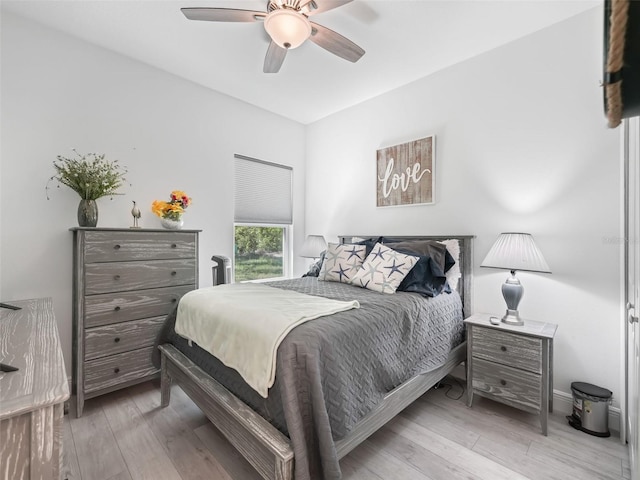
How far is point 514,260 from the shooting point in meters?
2.02

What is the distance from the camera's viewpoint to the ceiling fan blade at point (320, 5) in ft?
5.40

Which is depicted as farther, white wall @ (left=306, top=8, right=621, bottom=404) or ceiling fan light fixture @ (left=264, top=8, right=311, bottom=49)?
white wall @ (left=306, top=8, right=621, bottom=404)

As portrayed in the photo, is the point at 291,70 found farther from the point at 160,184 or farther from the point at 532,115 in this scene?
the point at 532,115

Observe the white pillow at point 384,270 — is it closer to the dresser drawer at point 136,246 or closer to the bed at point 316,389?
the bed at point 316,389

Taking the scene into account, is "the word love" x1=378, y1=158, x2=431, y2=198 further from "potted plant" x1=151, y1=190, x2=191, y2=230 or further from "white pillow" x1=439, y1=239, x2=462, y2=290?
"potted plant" x1=151, y1=190, x2=191, y2=230

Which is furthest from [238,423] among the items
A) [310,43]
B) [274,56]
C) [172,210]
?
[310,43]

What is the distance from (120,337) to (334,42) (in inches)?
102

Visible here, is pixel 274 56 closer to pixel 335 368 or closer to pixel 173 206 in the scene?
pixel 173 206

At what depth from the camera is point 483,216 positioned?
252cm

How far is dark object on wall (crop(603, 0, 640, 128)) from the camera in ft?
1.06

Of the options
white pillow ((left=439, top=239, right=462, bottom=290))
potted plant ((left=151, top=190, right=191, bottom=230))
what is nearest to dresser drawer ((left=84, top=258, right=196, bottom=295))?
potted plant ((left=151, top=190, right=191, bottom=230))

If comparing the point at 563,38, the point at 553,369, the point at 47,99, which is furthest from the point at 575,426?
the point at 47,99

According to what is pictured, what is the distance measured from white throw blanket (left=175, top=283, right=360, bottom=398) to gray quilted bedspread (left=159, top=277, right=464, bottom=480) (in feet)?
0.18

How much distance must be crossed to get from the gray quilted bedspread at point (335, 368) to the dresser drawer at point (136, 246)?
76 cm
